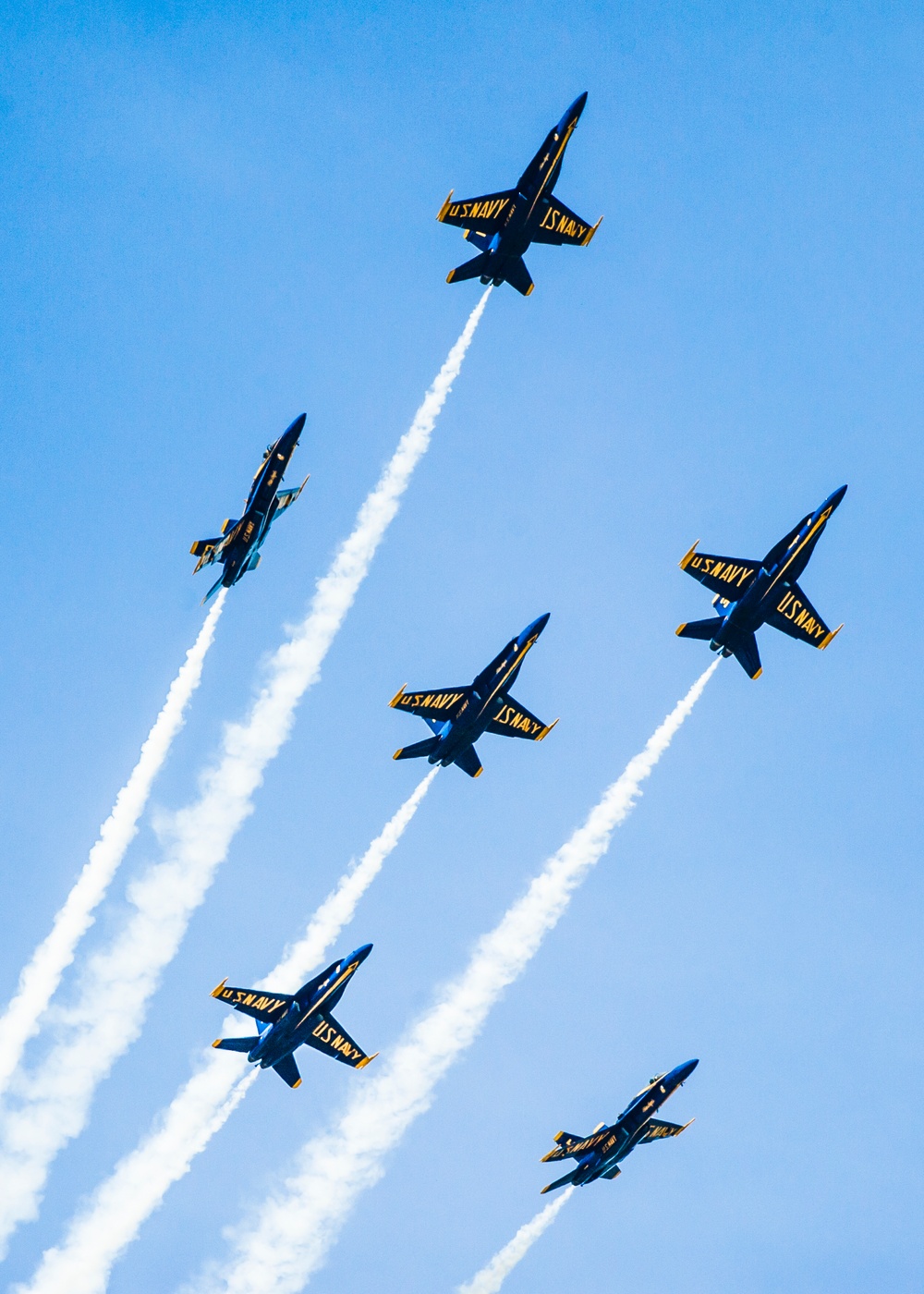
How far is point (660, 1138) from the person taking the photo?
96625 millimetres

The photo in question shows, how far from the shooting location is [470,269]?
90.2 meters

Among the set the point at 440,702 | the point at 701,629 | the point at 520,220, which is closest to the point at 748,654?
the point at 701,629

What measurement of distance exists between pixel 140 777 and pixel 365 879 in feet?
45.3

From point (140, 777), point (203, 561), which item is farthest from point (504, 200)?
point (140, 777)

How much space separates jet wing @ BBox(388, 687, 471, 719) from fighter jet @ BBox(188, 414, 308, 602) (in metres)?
11.6

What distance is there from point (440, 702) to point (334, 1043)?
20892mm

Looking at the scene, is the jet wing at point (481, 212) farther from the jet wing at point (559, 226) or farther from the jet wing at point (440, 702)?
the jet wing at point (440, 702)

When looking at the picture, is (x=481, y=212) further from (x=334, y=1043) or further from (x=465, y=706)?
(x=334, y=1043)

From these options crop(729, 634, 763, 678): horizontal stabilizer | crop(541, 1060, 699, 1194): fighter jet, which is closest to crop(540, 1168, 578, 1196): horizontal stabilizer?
crop(541, 1060, 699, 1194): fighter jet

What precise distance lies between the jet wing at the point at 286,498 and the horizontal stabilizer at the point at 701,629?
21804 mm

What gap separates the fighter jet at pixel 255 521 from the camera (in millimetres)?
88250

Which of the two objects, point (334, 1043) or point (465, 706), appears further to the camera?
point (334, 1043)

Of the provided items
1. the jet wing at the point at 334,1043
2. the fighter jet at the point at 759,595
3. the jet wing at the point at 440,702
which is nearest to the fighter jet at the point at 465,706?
the jet wing at the point at 440,702

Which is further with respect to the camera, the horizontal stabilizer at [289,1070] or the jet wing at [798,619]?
the horizontal stabilizer at [289,1070]
